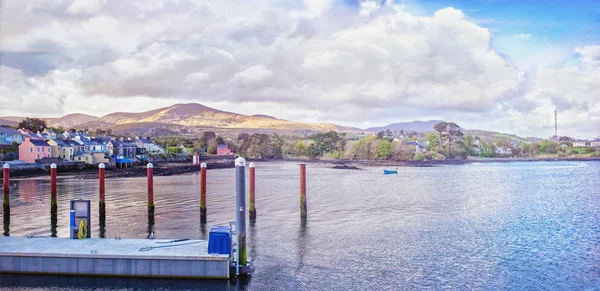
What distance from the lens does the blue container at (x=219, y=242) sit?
1609 centimetres

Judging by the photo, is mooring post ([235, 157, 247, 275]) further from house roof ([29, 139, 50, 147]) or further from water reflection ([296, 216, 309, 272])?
house roof ([29, 139, 50, 147])

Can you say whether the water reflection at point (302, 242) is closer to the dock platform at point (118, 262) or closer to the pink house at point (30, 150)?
the dock platform at point (118, 262)

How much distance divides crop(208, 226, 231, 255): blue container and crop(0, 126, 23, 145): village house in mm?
94580

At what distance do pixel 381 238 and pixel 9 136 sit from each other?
9735cm

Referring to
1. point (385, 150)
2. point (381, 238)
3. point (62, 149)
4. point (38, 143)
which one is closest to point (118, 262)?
point (381, 238)

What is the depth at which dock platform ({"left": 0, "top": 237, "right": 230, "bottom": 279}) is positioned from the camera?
15992 mm

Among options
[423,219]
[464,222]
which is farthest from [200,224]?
[464,222]

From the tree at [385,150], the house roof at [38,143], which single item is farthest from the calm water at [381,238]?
the tree at [385,150]

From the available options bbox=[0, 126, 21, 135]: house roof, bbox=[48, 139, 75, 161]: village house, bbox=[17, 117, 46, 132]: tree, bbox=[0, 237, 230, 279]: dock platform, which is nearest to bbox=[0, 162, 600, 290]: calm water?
bbox=[0, 237, 230, 279]: dock platform

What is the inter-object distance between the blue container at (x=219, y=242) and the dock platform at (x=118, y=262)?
0.25 metres

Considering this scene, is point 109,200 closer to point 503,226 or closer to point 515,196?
point 503,226

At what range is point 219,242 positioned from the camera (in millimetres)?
16156

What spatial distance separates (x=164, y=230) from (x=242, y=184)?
36.0 ft

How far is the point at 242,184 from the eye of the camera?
54.7 ft
